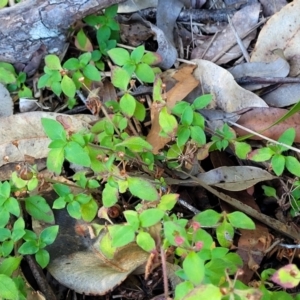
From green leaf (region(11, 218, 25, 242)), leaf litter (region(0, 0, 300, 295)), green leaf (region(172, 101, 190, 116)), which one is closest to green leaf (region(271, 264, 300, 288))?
leaf litter (region(0, 0, 300, 295))

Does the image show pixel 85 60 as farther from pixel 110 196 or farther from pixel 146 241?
pixel 146 241

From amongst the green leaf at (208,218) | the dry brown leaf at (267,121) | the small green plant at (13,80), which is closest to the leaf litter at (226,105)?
the dry brown leaf at (267,121)

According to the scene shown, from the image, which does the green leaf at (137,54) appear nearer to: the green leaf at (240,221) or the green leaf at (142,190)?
the green leaf at (142,190)

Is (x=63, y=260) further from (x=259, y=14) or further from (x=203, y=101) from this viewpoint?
(x=259, y=14)

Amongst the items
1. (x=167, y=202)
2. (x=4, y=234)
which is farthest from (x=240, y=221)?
(x=4, y=234)

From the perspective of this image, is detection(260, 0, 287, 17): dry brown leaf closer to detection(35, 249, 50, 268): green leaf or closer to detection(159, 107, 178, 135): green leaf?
detection(159, 107, 178, 135): green leaf

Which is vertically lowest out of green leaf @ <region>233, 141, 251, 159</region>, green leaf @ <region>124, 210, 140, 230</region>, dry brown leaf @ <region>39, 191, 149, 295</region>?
dry brown leaf @ <region>39, 191, 149, 295</region>

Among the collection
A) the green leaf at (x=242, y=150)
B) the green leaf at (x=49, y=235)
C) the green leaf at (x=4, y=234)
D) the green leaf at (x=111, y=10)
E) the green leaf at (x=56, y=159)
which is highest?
the green leaf at (x=111, y=10)
